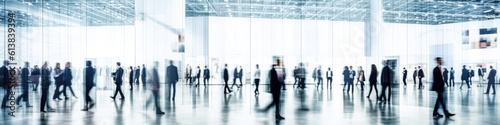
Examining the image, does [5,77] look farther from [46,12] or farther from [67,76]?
[46,12]

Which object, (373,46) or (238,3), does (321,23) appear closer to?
(373,46)

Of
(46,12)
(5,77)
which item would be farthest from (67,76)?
(46,12)

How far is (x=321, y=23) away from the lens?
1241cm

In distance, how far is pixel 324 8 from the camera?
13.9m

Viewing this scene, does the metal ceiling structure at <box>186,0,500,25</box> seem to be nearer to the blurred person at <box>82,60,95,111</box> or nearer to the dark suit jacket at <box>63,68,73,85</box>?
the blurred person at <box>82,60,95,111</box>

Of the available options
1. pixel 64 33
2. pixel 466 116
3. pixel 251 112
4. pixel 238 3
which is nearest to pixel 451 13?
pixel 238 3

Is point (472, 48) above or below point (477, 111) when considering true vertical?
above

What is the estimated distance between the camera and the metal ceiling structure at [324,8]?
13406mm

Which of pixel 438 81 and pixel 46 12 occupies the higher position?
pixel 46 12

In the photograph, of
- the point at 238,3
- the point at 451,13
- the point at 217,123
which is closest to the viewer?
the point at 217,123

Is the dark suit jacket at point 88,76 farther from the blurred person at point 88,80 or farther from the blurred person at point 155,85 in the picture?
the blurred person at point 155,85

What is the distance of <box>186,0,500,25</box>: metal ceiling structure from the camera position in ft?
A: 44.0

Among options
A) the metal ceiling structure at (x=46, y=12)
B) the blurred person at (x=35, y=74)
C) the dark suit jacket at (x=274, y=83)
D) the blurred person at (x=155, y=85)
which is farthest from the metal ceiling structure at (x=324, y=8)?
the blurred person at (x=35, y=74)

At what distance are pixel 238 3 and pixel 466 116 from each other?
11563 mm
